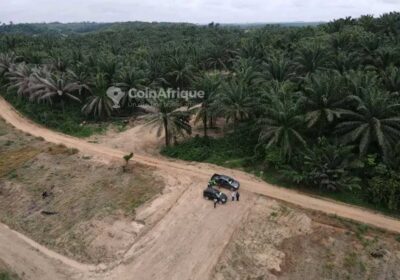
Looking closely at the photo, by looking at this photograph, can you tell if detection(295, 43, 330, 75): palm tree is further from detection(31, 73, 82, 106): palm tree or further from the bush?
detection(31, 73, 82, 106): palm tree

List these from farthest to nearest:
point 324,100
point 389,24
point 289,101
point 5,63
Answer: point 5,63 < point 389,24 < point 289,101 < point 324,100

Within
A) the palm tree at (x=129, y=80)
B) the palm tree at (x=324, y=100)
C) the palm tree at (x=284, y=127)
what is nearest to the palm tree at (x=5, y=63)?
the palm tree at (x=129, y=80)

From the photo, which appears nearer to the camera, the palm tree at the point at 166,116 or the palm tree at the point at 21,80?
the palm tree at the point at 166,116

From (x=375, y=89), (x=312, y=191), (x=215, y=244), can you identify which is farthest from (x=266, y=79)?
(x=215, y=244)

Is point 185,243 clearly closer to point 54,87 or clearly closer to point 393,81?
point 393,81

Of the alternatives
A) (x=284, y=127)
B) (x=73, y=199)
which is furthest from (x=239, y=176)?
(x=73, y=199)

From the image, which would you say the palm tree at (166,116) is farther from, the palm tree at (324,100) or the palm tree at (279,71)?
the palm tree at (324,100)
